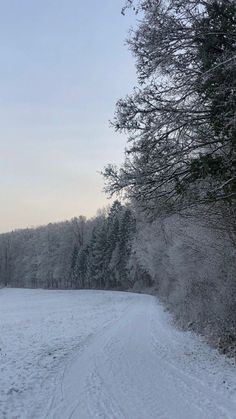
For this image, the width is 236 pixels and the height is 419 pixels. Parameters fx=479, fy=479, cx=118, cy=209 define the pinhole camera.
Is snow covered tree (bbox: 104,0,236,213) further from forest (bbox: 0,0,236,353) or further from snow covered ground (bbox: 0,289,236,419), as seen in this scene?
snow covered ground (bbox: 0,289,236,419)

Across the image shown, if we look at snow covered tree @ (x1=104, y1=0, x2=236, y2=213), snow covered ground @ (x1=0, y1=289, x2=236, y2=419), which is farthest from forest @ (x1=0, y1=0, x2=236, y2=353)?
snow covered ground @ (x1=0, y1=289, x2=236, y2=419)

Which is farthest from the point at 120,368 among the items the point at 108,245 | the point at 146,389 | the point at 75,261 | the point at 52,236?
the point at 52,236

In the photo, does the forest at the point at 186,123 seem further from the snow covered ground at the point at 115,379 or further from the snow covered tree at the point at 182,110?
the snow covered ground at the point at 115,379

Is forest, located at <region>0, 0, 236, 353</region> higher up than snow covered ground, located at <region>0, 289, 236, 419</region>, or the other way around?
forest, located at <region>0, 0, 236, 353</region>

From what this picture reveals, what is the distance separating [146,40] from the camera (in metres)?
10.4

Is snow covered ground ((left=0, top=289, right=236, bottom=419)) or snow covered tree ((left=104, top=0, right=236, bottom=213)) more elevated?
snow covered tree ((left=104, top=0, right=236, bottom=213))

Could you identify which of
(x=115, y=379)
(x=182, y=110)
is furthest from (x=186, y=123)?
(x=115, y=379)

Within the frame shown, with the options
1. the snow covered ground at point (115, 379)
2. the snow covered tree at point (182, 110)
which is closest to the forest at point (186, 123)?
the snow covered tree at point (182, 110)

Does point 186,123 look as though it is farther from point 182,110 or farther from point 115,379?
point 115,379

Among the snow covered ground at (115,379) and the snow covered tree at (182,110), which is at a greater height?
the snow covered tree at (182,110)

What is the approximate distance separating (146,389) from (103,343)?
8.74 metres

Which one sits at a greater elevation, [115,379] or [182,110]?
[182,110]

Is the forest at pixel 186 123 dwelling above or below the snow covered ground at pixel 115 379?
above

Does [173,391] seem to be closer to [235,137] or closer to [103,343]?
[235,137]
